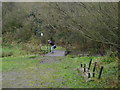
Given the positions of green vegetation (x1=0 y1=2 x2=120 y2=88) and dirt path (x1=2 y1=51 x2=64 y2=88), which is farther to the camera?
dirt path (x1=2 y1=51 x2=64 y2=88)

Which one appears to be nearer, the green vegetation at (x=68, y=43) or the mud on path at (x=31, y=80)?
the green vegetation at (x=68, y=43)

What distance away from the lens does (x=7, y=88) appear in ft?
26.6

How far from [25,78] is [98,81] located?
12.2ft

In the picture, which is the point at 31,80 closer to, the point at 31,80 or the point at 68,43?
the point at 31,80

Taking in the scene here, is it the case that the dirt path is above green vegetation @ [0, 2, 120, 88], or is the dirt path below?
below

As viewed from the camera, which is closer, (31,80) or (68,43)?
(31,80)

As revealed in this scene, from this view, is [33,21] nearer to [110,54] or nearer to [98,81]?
[110,54]

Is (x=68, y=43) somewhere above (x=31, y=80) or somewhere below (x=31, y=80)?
above

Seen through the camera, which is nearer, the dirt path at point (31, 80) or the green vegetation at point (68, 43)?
the green vegetation at point (68, 43)

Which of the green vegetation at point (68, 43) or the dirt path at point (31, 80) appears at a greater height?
the green vegetation at point (68, 43)

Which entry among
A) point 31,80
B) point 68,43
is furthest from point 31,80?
point 68,43

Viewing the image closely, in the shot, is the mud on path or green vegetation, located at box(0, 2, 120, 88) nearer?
green vegetation, located at box(0, 2, 120, 88)

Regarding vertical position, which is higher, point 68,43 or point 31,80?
point 68,43

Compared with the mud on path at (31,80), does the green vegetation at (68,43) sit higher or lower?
higher
